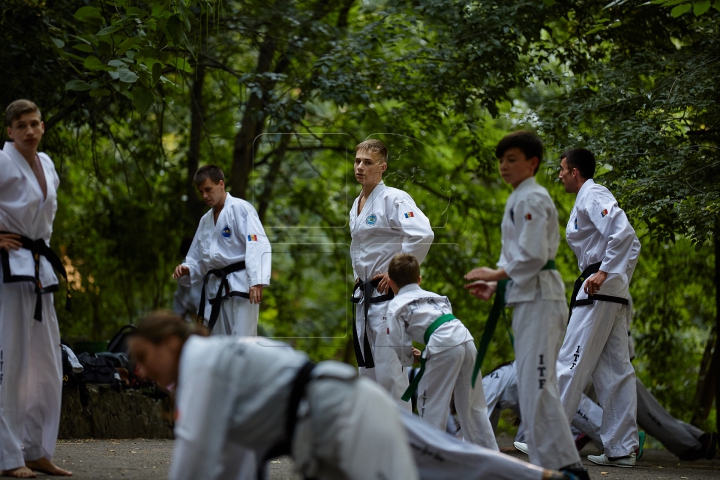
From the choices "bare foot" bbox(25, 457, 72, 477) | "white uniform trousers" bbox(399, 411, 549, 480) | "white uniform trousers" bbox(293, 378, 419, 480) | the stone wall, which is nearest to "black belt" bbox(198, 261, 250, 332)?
the stone wall

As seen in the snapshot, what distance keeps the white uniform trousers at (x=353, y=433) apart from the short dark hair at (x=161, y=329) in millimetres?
597

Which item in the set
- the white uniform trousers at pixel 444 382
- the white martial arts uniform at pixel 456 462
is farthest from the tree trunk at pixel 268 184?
the white martial arts uniform at pixel 456 462

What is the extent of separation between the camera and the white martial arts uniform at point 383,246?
5.81m

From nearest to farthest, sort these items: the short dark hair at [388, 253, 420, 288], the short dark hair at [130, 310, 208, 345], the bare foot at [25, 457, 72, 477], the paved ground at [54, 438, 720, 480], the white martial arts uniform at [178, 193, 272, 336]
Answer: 1. the short dark hair at [130, 310, 208, 345]
2. the bare foot at [25, 457, 72, 477]
3. the paved ground at [54, 438, 720, 480]
4. the short dark hair at [388, 253, 420, 288]
5. the white martial arts uniform at [178, 193, 272, 336]

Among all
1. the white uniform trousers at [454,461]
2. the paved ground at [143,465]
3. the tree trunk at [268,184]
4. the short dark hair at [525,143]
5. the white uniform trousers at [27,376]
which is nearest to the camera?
the white uniform trousers at [454,461]

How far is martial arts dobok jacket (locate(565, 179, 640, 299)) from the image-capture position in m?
6.10

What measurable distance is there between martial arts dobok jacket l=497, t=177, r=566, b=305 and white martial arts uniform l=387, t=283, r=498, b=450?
0.95m

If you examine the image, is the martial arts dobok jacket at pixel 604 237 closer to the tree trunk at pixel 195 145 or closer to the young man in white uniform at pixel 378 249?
the young man in white uniform at pixel 378 249

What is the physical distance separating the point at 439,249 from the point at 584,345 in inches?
238

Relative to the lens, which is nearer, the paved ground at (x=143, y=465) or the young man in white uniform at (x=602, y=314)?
the paved ground at (x=143, y=465)

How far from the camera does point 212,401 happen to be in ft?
9.33

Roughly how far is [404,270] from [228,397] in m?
2.60

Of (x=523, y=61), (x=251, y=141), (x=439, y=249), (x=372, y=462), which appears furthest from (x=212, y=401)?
(x=439, y=249)

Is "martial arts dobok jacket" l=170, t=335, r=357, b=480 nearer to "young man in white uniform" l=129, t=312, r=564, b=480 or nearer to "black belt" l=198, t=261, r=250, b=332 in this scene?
"young man in white uniform" l=129, t=312, r=564, b=480
